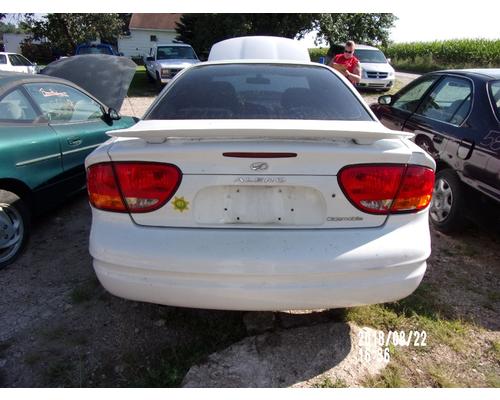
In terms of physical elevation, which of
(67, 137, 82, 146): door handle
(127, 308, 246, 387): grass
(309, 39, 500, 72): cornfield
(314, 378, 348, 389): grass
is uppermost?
(67, 137, 82, 146): door handle

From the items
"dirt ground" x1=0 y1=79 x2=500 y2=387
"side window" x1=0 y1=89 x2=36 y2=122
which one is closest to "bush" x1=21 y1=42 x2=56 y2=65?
"side window" x1=0 y1=89 x2=36 y2=122

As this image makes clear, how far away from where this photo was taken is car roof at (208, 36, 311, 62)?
22.6 feet

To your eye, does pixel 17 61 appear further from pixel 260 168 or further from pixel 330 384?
pixel 330 384

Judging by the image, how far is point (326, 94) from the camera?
2807 mm

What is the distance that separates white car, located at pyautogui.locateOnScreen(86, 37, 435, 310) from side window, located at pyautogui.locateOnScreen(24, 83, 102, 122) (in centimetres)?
222

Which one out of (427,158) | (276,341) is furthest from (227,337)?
(427,158)

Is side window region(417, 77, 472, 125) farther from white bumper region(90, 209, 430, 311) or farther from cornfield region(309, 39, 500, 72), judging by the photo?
cornfield region(309, 39, 500, 72)

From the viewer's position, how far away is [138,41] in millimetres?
48938

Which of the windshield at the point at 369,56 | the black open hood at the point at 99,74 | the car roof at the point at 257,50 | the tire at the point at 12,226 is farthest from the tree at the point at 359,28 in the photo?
the tire at the point at 12,226

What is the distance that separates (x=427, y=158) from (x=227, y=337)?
5.02 ft

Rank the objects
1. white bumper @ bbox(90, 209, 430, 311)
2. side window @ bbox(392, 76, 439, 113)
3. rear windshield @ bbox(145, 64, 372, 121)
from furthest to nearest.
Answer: side window @ bbox(392, 76, 439, 113)
rear windshield @ bbox(145, 64, 372, 121)
white bumper @ bbox(90, 209, 430, 311)

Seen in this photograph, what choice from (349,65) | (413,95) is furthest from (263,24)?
(413,95)

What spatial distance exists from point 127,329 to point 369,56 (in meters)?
15.4
